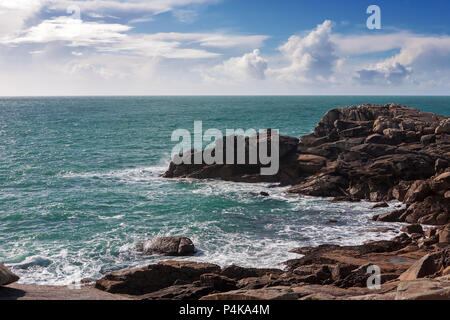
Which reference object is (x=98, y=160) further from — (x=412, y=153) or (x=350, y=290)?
(x=350, y=290)

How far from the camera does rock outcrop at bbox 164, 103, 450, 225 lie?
3248cm

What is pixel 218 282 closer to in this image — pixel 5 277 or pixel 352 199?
pixel 5 277

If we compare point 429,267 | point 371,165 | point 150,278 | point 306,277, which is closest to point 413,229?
point 429,267

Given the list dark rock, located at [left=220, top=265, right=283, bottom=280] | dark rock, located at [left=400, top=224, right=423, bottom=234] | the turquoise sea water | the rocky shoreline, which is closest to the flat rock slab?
the rocky shoreline

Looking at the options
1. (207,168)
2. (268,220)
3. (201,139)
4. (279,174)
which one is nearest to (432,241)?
(268,220)

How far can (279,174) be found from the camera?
147 feet

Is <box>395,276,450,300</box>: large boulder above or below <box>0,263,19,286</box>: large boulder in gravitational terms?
above

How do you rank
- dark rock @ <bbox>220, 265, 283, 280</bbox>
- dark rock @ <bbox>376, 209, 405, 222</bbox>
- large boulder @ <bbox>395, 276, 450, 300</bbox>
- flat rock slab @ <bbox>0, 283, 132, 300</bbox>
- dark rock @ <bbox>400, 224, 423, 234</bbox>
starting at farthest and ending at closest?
dark rock @ <bbox>376, 209, 405, 222</bbox>, dark rock @ <bbox>400, 224, 423, 234</bbox>, dark rock @ <bbox>220, 265, 283, 280</bbox>, flat rock slab @ <bbox>0, 283, 132, 300</bbox>, large boulder @ <bbox>395, 276, 450, 300</bbox>

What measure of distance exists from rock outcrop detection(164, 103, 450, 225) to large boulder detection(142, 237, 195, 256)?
1571 centimetres

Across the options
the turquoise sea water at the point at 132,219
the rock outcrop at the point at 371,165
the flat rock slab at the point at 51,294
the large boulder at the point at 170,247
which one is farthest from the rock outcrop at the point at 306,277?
the rock outcrop at the point at 371,165

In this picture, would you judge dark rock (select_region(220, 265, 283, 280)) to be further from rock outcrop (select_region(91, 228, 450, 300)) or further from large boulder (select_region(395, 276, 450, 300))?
large boulder (select_region(395, 276, 450, 300))

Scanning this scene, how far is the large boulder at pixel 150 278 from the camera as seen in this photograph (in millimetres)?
18984

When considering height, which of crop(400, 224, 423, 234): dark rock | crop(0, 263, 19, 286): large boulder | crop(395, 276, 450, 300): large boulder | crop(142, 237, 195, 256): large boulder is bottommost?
crop(142, 237, 195, 256): large boulder

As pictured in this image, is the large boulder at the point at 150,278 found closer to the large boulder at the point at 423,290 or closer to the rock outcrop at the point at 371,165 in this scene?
the large boulder at the point at 423,290
